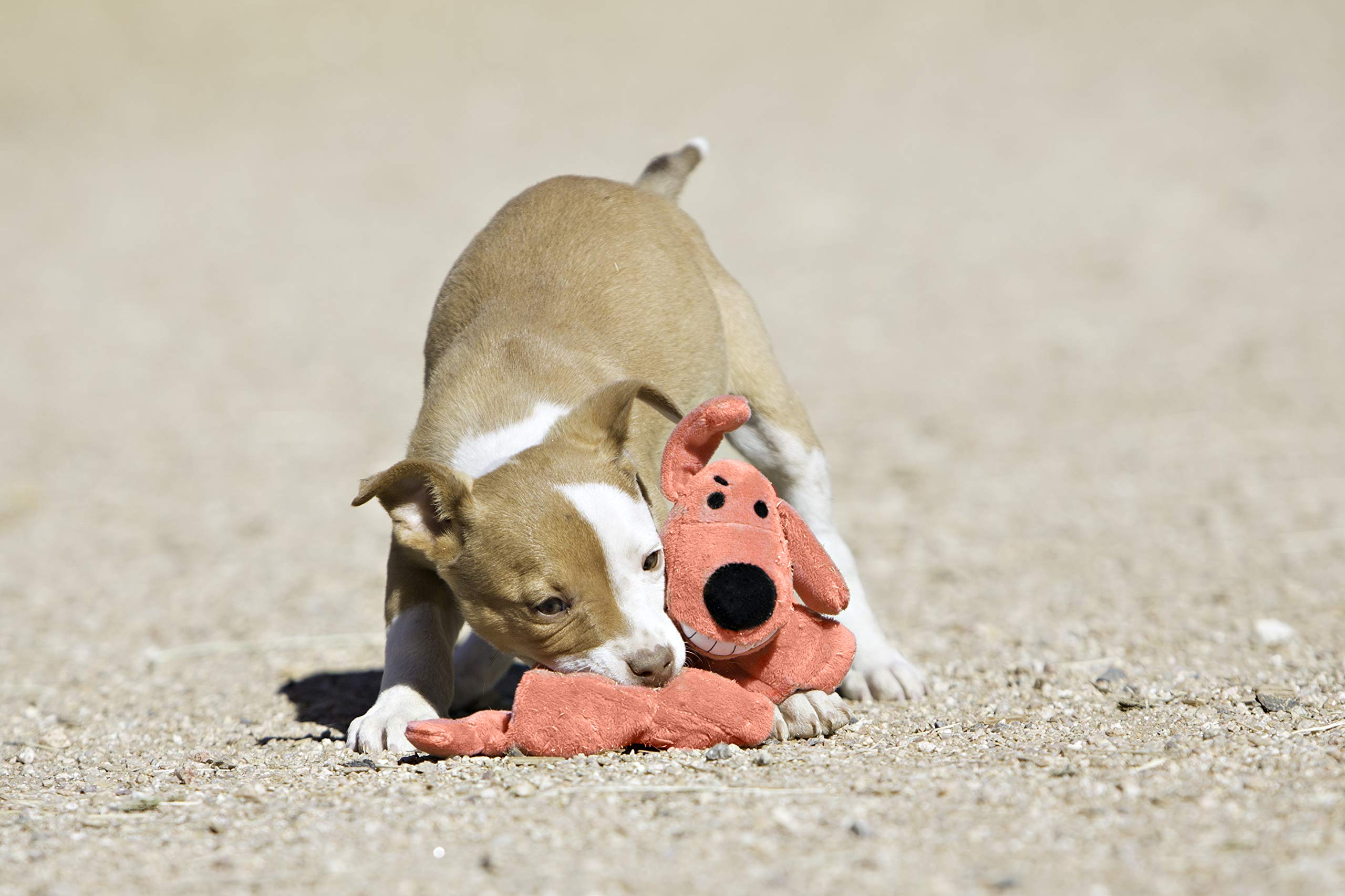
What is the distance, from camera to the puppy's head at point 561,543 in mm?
4324

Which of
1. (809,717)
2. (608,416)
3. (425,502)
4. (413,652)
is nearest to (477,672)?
(413,652)

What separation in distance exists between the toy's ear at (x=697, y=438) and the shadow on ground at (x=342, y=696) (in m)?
1.41

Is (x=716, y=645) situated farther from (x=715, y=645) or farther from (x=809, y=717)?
(x=809, y=717)

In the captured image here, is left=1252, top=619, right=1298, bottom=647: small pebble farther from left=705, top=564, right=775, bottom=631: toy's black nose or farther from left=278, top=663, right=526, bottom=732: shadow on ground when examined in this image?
left=278, top=663, right=526, bottom=732: shadow on ground

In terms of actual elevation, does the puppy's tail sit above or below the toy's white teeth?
above

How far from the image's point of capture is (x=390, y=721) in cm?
473

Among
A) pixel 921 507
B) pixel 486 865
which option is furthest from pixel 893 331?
pixel 486 865

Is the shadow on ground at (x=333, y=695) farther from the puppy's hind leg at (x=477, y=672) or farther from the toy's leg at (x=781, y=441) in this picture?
the toy's leg at (x=781, y=441)

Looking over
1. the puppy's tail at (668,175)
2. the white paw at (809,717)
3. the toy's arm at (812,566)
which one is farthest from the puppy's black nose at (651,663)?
the puppy's tail at (668,175)

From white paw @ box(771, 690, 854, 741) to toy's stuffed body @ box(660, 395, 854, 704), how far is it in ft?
0.16

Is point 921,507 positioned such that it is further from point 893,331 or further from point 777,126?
point 777,126

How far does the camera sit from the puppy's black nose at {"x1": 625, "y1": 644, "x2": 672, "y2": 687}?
428 cm

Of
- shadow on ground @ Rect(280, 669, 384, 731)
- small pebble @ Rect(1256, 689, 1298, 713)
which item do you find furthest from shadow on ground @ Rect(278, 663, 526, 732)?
small pebble @ Rect(1256, 689, 1298, 713)

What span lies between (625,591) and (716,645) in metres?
0.34
